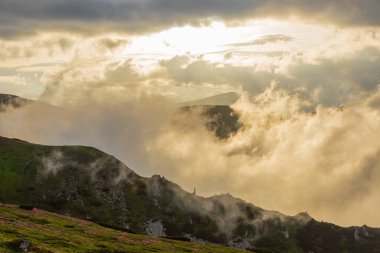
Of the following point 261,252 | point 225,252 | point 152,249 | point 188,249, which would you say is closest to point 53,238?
point 152,249

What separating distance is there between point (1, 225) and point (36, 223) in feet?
64.9

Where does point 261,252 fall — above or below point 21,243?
above

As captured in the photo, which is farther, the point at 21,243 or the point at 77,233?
the point at 77,233

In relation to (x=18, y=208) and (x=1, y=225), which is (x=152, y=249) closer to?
(x=1, y=225)

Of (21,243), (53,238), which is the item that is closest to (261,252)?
(53,238)

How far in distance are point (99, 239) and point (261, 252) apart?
70871 mm

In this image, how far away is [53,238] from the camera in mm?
89188

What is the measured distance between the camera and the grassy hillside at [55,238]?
72875 mm

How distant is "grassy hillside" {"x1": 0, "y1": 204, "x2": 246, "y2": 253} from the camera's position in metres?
72.9

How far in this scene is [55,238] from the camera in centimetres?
8975

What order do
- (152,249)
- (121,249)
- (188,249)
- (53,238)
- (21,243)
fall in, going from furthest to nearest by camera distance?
(188,249)
(152,249)
(121,249)
(53,238)
(21,243)

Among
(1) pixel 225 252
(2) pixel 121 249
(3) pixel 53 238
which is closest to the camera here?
(3) pixel 53 238

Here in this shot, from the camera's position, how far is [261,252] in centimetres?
15888

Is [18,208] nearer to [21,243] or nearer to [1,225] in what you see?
[1,225]
